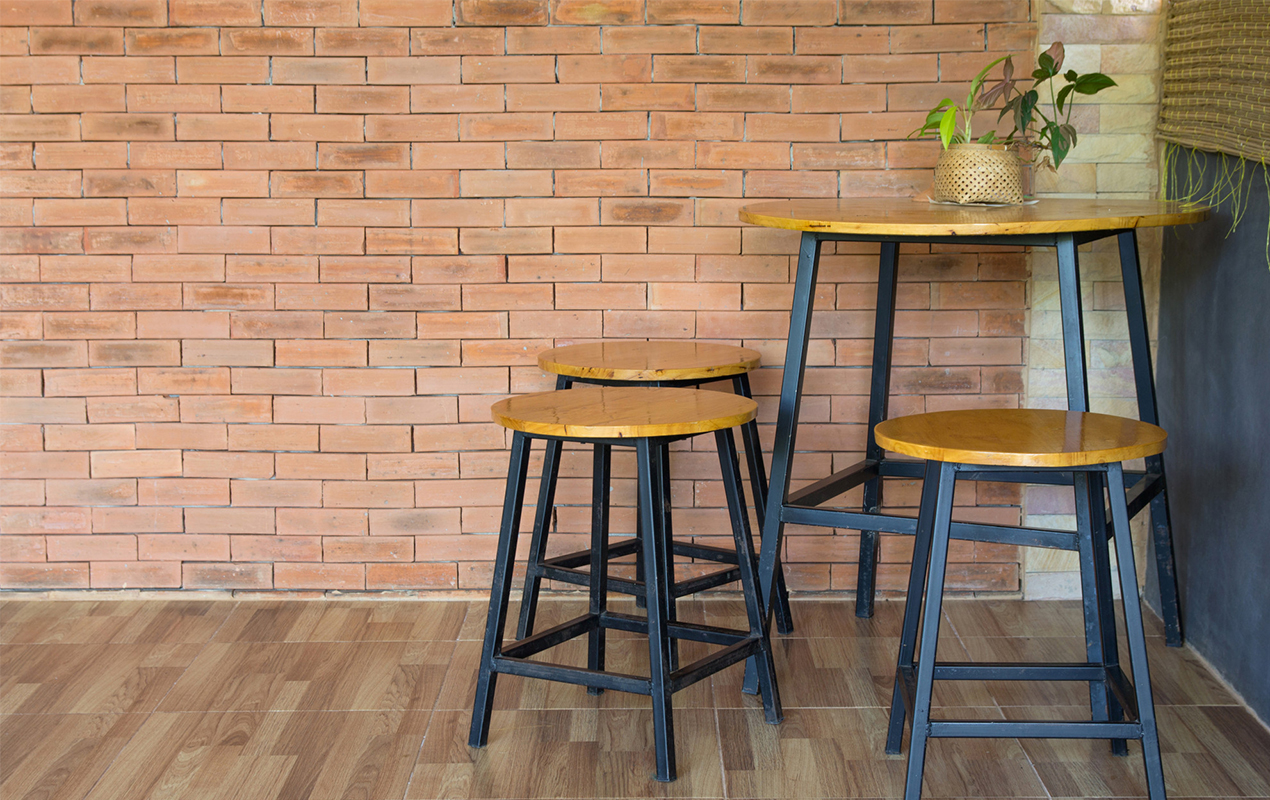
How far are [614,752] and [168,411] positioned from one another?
5.94ft

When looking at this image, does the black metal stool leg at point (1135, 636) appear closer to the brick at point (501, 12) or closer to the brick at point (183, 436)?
the brick at point (501, 12)

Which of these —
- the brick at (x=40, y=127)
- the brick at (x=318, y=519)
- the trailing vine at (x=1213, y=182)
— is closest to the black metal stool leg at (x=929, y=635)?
the trailing vine at (x=1213, y=182)

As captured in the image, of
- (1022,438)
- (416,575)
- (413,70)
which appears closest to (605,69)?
(413,70)

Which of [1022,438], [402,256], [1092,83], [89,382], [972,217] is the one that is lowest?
[89,382]

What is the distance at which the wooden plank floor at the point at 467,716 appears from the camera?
234 centimetres

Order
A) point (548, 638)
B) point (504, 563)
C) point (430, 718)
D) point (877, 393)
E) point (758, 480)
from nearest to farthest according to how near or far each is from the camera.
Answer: point (504, 563)
point (548, 638)
point (430, 718)
point (758, 480)
point (877, 393)

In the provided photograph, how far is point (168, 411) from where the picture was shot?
3.40 m

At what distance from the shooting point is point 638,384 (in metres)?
2.97

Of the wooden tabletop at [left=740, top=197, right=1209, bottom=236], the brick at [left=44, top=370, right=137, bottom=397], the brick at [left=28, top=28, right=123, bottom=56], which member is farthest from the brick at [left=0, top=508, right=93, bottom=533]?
the wooden tabletop at [left=740, top=197, right=1209, bottom=236]

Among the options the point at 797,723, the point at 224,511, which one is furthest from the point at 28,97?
the point at 797,723

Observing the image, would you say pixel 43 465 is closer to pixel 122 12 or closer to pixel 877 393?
pixel 122 12

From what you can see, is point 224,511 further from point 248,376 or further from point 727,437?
point 727,437

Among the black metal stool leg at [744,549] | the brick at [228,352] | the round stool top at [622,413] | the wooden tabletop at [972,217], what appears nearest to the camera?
the round stool top at [622,413]

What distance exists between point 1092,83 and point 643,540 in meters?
1.63
